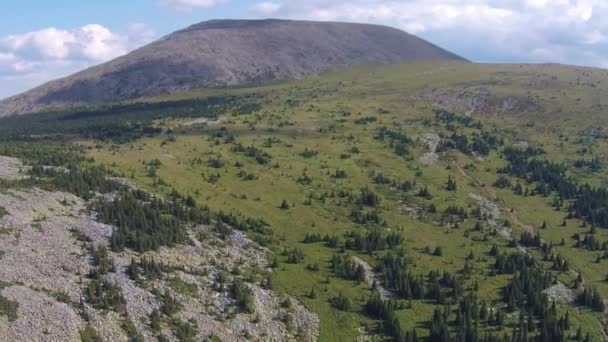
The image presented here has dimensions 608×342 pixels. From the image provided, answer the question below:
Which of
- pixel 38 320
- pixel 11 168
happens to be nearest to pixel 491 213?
pixel 11 168

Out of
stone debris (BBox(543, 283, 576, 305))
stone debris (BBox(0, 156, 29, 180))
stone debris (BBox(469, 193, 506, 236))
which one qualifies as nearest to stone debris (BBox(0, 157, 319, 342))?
stone debris (BBox(0, 156, 29, 180))

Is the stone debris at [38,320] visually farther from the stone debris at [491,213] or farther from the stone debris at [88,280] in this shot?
the stone debris at [491,213]

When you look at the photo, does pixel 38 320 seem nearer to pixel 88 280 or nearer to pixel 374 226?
pixel 88 280

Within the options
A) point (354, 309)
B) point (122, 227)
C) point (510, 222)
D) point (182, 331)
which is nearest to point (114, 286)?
point (182, 331)

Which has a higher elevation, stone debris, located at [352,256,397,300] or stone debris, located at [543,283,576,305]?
stone debris, located at [352,256,397,300]

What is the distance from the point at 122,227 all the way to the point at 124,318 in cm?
2387

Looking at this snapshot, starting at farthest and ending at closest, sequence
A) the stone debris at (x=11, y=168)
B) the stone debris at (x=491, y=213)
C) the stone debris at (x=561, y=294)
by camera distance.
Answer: the stone debris at (x=491, y=213) → the stone debris at (x=561, y=294) → the stone debris at (x=11, y=168)

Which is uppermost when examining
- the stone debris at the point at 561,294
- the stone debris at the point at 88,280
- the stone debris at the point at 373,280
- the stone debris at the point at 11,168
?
the stone debris at the point at 11,168

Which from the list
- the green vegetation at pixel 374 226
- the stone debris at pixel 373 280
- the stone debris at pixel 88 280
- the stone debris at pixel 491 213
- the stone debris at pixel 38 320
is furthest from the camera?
the stone debris at pixel 491 213

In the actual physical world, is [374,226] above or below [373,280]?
above

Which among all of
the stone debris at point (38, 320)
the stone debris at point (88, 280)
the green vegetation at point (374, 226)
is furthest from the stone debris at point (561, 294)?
the stone debris at point (38, 320)

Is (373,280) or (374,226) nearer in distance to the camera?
(373,280)

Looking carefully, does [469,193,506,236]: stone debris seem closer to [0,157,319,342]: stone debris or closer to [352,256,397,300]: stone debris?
[352,256,397,300]: stone debris

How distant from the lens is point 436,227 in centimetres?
14600
